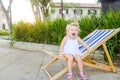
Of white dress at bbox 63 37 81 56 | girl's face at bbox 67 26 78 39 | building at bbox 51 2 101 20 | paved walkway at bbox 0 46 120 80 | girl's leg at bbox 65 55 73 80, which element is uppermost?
building at bbox 51 2 101 20

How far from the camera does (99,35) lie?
18.2 ft

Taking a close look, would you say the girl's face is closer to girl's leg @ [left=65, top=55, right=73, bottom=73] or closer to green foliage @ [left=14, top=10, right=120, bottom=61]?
girl's leg @ [left=65, top=55, right=73, bottom=73]

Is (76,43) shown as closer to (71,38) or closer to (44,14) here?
(71,38)

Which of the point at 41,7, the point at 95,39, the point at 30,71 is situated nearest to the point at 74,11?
the point at 41,7

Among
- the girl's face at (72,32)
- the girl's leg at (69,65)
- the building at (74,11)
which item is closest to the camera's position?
the girl's leg at (69,65)

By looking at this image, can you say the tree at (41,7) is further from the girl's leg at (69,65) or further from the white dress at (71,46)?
the girl's leg at (69,65)

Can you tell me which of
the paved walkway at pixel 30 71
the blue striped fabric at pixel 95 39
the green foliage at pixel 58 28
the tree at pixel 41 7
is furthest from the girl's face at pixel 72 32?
the tree at pixel 41 7

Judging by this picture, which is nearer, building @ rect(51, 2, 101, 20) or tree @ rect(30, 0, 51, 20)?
building @ rect(51, 2, 101, 20)

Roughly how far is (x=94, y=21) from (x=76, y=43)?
2233mm

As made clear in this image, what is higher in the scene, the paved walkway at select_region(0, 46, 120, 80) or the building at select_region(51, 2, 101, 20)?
the building at select_region(51, 2, 101, 20)

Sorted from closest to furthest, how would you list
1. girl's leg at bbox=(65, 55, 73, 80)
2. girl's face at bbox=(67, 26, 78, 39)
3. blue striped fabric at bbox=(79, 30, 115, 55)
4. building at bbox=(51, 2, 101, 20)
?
1. girl's leg at bbox=(65, 55, 73, 80)
2. girl's face at bbox=(67, 26, 78, 39)
3. blue striped fabric at bbox=(79, 30, 115, 55)
4. building at bbox=(51, 2, 101, 20)

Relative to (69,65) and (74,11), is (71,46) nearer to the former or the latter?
(69,65)

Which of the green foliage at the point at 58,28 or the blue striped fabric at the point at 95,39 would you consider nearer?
the blue striped fabric at the point at 95,39

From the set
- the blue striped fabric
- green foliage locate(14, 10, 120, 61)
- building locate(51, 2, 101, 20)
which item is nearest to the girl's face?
the blue striped fabric
